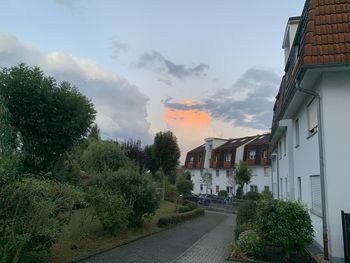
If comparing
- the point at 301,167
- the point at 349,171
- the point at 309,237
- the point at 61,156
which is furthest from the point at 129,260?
the point at 61,156

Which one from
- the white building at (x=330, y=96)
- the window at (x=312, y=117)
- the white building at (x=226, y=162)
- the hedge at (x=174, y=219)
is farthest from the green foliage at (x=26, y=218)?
the white building at (x=226, y=162)

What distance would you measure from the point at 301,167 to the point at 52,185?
9.57 metres

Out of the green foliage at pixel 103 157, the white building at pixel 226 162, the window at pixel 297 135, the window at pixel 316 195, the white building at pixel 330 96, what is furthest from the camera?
the white building at pixel 226 162

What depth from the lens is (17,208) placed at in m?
7.65

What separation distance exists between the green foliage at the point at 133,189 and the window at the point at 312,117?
751 centimetres

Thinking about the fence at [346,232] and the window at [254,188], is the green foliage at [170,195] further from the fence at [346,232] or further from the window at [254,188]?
the fence at [346,232]

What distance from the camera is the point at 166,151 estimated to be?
34219mm

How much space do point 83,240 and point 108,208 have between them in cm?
139

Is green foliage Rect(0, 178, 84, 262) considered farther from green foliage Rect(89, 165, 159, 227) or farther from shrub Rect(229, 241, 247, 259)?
green foliage Rect(89, 165, 159, 227)

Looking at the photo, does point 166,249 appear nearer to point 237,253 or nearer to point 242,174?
point 237,253

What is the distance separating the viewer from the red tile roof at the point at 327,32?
931 centimetres

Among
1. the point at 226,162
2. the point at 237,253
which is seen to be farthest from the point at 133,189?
the point at 226,162

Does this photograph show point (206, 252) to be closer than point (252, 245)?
No

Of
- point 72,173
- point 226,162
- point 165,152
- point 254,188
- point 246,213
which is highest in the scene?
point 226,162
